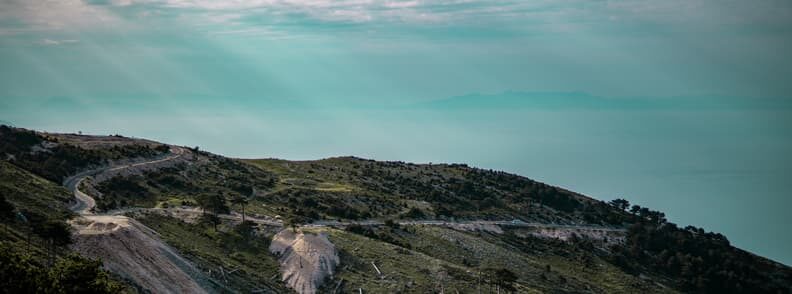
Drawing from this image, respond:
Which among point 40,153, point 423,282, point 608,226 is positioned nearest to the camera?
point 423,282

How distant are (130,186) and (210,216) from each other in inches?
669

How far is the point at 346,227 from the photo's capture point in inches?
3152

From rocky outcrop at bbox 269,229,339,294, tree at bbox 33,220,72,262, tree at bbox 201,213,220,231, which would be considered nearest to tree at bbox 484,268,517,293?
rocky outcrop at bbox 269,229,339,294

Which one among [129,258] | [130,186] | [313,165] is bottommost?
[129,258]

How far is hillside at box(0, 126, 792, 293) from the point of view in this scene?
190 ft

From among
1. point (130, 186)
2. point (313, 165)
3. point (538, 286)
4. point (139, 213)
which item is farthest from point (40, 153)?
point (538, 286)

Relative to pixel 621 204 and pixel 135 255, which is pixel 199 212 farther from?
pixel 621 204

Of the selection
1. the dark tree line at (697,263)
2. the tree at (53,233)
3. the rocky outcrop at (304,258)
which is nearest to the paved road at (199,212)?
the rocky outcrop at (304,258)

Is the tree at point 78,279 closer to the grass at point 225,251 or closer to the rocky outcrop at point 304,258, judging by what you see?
the grass at point 225,251

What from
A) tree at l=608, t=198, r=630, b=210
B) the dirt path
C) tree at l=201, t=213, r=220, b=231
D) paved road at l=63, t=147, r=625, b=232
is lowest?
the dirt path

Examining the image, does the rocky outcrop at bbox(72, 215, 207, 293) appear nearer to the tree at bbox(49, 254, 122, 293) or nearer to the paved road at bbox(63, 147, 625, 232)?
the paved road at bbox(63, 147, 625, 232)

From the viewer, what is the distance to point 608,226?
378 feet

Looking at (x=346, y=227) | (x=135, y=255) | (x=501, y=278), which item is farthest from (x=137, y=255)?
(x=346, y=227)

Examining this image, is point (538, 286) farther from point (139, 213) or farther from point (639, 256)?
point (139, 213)
